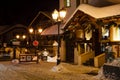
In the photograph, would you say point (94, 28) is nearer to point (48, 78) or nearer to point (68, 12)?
point (68, 12)

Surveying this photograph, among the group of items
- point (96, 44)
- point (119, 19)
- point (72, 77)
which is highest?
point (119, 19)

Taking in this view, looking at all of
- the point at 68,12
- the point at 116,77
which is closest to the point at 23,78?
the point at 116,77

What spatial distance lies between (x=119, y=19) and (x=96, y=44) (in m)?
4.05

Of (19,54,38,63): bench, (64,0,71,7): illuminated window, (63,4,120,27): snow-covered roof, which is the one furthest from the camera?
(64,0,71,7): illuminated window

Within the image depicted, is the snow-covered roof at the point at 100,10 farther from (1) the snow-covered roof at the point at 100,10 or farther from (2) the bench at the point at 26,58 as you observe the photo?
(2) the bench at the point at 26,58

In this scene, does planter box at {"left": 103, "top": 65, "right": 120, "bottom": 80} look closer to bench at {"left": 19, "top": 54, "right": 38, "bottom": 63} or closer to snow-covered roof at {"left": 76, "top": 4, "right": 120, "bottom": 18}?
snow-covered roof at {"left": 76, "top": 4, "right": 120, "bottom": 18}

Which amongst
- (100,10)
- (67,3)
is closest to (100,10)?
(100,10)

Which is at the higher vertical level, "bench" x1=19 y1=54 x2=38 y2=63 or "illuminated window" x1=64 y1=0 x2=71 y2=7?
"illuminated window" x1=64 y1=0 x2=71 y2=7

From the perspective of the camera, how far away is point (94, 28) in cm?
2320

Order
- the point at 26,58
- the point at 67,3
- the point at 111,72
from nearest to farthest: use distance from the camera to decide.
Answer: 1. the point at 111,72
2. the point at 26,58
3. the point at 67,3

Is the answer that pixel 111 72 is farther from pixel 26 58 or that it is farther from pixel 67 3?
pixel 67 3

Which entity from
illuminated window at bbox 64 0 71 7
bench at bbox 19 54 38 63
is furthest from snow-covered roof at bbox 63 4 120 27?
bench at bbox 19 54 38 63

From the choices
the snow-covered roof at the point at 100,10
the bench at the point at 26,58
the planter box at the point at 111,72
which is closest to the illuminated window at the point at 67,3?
the snow-covered roof at the point at 100,10

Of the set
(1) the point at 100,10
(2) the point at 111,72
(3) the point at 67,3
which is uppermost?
(3) the point at 67,3
